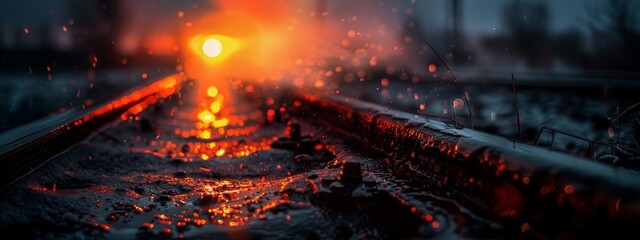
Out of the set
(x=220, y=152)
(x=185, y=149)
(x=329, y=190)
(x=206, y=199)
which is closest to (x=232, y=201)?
(x=206, y=199)

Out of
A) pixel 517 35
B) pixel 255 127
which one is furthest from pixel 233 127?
pixel 517 35

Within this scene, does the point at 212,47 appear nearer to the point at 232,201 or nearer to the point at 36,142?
the point at 36,142

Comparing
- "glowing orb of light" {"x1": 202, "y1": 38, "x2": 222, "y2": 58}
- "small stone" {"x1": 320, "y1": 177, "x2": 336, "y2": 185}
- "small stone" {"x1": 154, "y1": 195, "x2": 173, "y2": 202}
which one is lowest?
"small stone" {"x1": 154, "y1": 195, "x2": 173, "y2": 202}

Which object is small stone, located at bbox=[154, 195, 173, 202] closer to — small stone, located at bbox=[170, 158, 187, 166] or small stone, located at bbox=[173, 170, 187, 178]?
small stone, located at bbox=[173, 170, 187, 178]

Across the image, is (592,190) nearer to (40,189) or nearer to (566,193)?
(566,193)

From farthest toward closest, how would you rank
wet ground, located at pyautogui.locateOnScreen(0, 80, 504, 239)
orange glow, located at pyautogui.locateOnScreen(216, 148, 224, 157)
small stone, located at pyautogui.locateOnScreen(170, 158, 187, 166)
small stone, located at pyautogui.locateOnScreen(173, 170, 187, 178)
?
orange glow, located at pyautogui.locateOnScreen(216, 148, 224, 157) → small stone, located at pyautogui.locateOnScreen(170, 158, 187, 166) → small stone, located at pyautogui.locateOnScreen(173, 170, 187, 178) → wet ground, located at pyautogui.locateOnScreen(0, 80, 504, 239)

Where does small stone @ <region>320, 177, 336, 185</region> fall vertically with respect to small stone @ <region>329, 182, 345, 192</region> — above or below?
above

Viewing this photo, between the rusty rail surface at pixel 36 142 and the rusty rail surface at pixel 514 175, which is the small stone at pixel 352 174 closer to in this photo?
the rusty rail surface at pixel 514 175

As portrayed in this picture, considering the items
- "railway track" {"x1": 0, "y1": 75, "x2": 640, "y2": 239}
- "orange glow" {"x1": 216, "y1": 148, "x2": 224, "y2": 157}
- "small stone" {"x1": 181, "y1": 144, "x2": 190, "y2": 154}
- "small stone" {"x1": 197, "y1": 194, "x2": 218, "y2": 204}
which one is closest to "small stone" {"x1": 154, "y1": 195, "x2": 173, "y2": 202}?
"railway track" {"x1": 0, "y1": 75, "x2": 640, "y2": 239}
